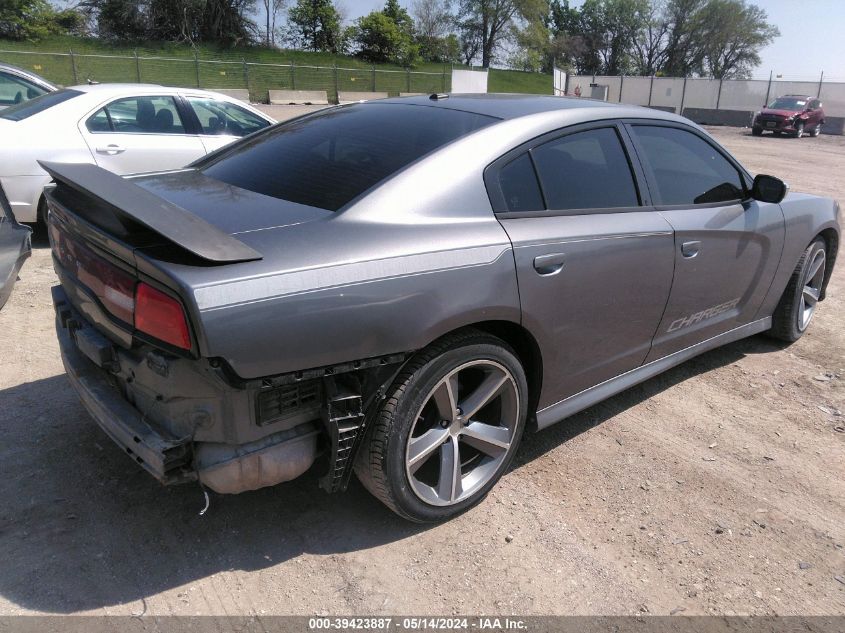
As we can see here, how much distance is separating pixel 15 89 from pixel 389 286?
881 cm

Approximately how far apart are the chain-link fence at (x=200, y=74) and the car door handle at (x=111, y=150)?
22.9 m

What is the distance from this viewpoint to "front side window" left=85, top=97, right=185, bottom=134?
6.32 meters

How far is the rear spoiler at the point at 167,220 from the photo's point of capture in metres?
2.05

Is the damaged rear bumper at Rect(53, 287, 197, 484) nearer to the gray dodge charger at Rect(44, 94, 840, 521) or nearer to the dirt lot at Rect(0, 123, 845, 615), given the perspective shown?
the gray dodge charger at Rect(44, 94, 840, 521)

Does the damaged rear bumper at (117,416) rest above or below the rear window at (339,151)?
below

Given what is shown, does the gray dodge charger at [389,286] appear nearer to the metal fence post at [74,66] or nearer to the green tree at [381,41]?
→ the metal fence post at [74,66]

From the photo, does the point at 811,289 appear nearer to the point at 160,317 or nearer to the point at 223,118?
the point at 160,317

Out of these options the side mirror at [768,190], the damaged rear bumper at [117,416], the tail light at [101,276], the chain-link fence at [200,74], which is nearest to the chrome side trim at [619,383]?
the side mirror at [768,190]

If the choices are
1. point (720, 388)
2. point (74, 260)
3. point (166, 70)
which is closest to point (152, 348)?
point (74, 260)

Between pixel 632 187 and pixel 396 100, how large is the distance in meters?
1.28

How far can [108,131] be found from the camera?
250 inches

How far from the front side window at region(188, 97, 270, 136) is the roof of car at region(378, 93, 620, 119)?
404 cm

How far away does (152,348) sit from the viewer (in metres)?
2.23

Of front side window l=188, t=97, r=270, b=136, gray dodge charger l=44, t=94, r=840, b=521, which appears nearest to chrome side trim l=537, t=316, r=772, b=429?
gray dodge charger l=44, t=94, r=840, b=521
